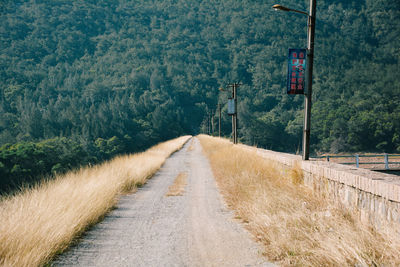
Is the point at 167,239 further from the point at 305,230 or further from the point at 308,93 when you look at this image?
the point at 308,93

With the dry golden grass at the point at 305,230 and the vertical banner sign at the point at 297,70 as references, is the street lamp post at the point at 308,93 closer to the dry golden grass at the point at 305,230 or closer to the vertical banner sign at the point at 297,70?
the vertical banner sign at the point at 297,70

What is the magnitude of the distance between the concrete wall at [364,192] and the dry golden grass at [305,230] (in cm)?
20

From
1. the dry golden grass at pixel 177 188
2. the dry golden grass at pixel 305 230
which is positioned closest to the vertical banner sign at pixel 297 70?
the dry golden grass at pixel 305 230

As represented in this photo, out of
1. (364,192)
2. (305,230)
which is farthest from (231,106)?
(305,230)

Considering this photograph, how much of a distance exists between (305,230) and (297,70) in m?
5.83

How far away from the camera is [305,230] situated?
203 inches

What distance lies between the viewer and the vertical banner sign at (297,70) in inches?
381

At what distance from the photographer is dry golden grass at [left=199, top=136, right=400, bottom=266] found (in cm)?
401

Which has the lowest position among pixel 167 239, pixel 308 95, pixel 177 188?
pixel 177 188

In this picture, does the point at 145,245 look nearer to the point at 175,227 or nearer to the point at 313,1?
the point at 175,227

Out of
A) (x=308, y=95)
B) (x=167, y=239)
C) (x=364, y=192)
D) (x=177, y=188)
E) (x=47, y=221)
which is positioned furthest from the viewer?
(x=177, y=188)

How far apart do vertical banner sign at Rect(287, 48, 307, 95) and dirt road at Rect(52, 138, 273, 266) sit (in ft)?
13.6

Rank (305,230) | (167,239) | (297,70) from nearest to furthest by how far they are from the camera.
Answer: (305,230), (167,239), (297,70)

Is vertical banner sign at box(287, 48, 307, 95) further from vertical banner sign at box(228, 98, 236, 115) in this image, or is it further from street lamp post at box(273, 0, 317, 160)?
vertical banner sign at box(228, 98, 236, 115)
